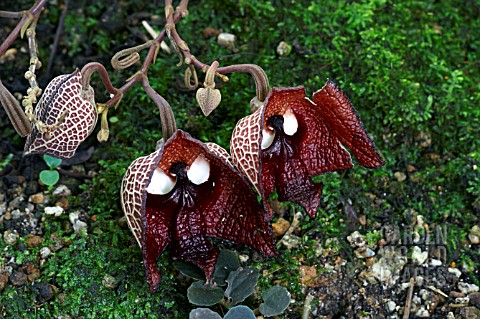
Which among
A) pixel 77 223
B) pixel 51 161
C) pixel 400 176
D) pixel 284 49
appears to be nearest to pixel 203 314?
pixel 77 223

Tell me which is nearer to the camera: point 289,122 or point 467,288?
point 289,122

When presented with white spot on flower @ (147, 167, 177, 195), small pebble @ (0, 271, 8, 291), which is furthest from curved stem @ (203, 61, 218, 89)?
small pebble @ (0, 271, 8, 291)

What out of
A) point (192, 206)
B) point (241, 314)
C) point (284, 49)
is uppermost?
point (284, 49)

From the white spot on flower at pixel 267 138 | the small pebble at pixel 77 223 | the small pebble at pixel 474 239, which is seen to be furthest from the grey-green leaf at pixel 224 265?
the small pebble at pixel 474 239

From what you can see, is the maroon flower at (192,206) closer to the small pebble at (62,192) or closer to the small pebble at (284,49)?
the small pebble at (62,192)

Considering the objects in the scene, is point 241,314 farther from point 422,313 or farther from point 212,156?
point 422,313

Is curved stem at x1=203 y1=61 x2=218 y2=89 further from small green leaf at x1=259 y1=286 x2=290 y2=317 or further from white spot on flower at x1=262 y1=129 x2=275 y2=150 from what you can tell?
small green leaf at x1=259 y1=286 x2=290 y2=317

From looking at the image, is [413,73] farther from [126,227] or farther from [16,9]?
[16,9]
